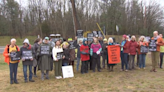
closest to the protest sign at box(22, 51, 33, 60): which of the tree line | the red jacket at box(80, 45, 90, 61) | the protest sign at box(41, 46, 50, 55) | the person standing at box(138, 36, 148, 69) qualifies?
the protest sign at box(41, 46, 50, 55)

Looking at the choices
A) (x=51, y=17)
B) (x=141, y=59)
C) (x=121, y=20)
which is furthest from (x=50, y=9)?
(x=141, y=59)

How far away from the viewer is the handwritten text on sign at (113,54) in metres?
7.91

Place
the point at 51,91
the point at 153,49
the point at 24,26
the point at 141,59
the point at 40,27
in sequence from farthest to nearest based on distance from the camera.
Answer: the point at 24,26
the point at 40,27
the point at 141,59
the point at 153,49
the point at 51,91

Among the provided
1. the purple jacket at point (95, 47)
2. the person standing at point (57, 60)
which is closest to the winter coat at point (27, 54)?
the person standing at point (57, 60)

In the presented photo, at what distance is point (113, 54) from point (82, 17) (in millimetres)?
32259

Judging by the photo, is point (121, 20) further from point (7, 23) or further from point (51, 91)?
point (51, 91)

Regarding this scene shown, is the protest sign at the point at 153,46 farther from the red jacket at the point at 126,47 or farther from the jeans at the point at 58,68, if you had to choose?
the jeans at the point at 58,68

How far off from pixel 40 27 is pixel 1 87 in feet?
110

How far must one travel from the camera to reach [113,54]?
7934mm

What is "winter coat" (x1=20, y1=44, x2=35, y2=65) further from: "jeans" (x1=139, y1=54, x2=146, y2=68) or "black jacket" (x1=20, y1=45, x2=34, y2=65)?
"jeans" (x1=139, y1=54, x2=146, y2=68)

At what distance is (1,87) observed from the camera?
588 cm

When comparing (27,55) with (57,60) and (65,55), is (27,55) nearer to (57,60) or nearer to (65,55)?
(57,60)

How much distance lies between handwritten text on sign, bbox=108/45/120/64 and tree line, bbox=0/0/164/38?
97.9ft

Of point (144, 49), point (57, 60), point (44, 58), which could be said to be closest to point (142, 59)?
point (144, 49)
